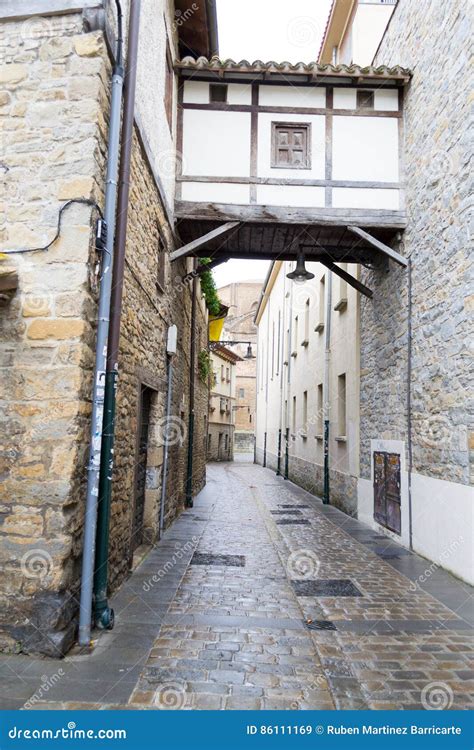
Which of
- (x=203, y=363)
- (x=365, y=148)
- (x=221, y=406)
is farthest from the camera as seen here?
(x=221, y=406)

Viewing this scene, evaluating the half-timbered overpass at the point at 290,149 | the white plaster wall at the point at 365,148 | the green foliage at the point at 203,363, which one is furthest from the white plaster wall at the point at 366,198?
the green foliage at the point at 203,363

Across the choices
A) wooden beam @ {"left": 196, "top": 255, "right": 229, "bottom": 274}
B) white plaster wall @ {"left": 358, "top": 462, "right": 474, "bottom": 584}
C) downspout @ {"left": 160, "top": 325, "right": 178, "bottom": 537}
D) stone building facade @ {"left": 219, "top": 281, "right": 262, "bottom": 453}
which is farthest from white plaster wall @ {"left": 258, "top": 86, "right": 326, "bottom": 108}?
stone building facade @ {"left": 219, "top": 281, "right": 262, "bottom": 453}

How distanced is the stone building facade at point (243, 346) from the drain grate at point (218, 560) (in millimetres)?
35052

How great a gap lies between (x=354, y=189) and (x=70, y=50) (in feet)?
16.8

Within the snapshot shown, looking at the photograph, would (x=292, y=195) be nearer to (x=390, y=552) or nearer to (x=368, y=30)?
(x=390, y=552)

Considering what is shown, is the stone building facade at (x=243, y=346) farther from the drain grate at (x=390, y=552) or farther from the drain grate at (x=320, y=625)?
the drain grate at (x=320, y=625)

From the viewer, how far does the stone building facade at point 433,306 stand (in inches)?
229

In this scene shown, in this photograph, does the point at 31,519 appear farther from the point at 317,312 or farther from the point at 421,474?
the point at 317,312

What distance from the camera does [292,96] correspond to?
8250 mm

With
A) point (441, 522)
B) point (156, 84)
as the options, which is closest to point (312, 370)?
point (441, 522)

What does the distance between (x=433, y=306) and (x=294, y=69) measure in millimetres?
4315

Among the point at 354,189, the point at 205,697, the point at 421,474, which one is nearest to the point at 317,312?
the point at 354,189

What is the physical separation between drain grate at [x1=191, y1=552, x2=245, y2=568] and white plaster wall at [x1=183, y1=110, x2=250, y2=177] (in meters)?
5.57

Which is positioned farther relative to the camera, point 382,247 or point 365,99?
point 365,99
